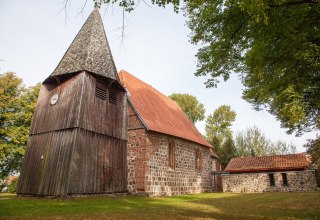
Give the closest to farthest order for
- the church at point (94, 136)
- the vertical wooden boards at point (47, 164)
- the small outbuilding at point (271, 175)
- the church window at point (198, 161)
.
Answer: the vertical wooden boards at point (47, 164)
the church at point (94, 136)
the church window at point (198, 161)
the small outbuilding at point (271, 175)

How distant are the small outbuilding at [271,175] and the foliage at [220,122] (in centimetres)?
1650

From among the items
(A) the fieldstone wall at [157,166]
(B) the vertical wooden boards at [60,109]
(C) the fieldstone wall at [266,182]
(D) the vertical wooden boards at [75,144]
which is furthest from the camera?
(C) the fieldstone wall at [266,182]

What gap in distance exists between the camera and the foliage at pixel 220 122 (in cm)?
4284

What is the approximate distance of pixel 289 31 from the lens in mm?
6254

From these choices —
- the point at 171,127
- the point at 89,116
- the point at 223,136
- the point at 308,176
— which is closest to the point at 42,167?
the point at 89,116

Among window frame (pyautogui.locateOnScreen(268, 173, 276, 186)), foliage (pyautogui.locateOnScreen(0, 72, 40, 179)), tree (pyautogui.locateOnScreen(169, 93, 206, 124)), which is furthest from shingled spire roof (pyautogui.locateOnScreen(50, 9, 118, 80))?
tree (pyautogui.locateOnScreen(169, 93, 206, 124))

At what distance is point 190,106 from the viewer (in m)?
41.4

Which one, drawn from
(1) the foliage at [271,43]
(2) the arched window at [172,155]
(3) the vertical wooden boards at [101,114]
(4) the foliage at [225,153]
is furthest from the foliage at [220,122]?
(1) the foliage at [271,43]

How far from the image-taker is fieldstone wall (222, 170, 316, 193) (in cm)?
2245

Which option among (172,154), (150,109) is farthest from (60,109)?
(172,154)

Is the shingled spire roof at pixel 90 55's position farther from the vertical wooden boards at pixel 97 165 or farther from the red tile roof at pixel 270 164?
the red tile roof at pixel 270 164

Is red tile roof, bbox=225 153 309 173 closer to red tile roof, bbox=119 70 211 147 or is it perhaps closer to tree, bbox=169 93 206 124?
red tile roof, bbox=119 70 211 147

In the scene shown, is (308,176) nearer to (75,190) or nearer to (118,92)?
(118,92)

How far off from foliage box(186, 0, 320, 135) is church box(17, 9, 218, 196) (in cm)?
725
